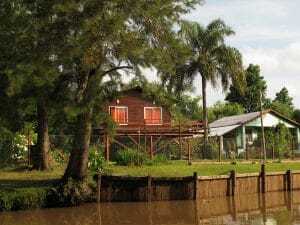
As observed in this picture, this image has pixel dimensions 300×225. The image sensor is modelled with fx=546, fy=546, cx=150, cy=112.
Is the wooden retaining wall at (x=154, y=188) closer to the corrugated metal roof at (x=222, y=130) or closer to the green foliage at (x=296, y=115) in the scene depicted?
the corrugated metal roof at (x=222, y=130)

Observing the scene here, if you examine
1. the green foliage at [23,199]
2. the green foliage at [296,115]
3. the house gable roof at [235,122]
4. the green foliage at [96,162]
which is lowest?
the green foliage at [23,199]

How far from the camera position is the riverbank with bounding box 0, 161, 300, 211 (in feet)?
84.5

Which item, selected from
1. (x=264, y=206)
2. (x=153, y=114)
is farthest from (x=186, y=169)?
(x=153, y=114)

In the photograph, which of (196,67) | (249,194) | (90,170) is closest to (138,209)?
(90,170)

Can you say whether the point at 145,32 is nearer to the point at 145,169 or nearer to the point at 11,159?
the point at 145,169

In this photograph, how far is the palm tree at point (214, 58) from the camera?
167 feet

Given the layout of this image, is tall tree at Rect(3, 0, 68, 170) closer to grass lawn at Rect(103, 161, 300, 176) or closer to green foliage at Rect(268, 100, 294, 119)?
grass lawn at Rect(103, 161, 300, 176)

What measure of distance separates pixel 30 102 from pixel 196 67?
1105 inches

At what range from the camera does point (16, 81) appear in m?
24.0

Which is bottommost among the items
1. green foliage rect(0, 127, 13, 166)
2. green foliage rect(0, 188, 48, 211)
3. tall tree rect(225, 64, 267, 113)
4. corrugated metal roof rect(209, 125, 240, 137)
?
green foliage rect(0, 188, 48, 211)

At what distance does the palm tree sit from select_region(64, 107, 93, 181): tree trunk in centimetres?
2410

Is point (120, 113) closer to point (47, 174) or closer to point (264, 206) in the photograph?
point (47, 174)

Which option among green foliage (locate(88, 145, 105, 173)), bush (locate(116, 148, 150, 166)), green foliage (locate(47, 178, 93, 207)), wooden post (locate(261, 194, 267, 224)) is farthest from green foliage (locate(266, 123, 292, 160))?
green foliage (locate(47, 178, 93, 207))

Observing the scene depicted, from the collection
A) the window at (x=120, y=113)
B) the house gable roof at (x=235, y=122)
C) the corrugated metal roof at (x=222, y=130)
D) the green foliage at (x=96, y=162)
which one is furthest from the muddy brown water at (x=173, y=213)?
the house gable roof at (x=235, y=122)
